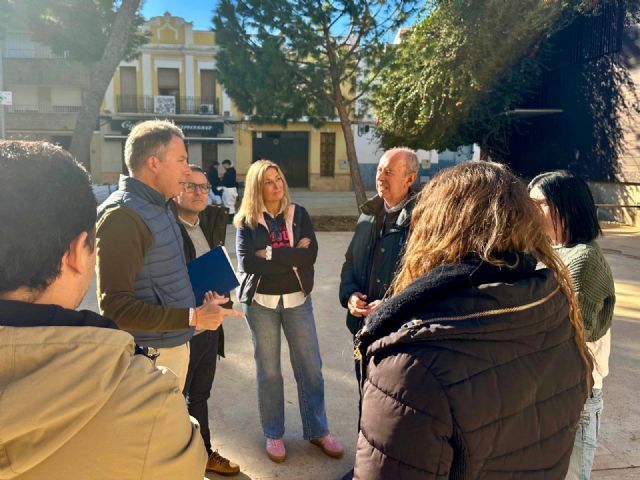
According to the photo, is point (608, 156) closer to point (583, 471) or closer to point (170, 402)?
point (583, 471)

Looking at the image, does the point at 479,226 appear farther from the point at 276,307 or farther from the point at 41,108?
the point at 41,108

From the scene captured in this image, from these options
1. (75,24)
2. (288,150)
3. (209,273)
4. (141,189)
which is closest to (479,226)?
(141,189)

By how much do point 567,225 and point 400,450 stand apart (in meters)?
1.26

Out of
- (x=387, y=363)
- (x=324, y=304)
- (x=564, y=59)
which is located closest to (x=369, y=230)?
(x=387, y=363)

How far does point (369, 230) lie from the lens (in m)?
2.89

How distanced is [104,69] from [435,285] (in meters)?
13.9

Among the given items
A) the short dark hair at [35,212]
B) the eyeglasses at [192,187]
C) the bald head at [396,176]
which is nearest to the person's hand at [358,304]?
the bald head at [396,176]

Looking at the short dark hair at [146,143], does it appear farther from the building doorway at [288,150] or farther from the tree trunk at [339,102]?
the building doorway at [288,150]

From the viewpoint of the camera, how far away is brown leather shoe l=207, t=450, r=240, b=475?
2763 millimetres

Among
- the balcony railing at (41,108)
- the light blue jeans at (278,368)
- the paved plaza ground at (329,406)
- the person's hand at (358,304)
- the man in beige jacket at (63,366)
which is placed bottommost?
the paved plaza ground at (329,406)

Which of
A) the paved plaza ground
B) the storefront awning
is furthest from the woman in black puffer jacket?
the storefront awning

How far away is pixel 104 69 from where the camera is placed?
13102mm

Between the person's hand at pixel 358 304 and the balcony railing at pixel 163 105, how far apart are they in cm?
2876

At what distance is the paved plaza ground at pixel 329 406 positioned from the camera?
2848 mm
